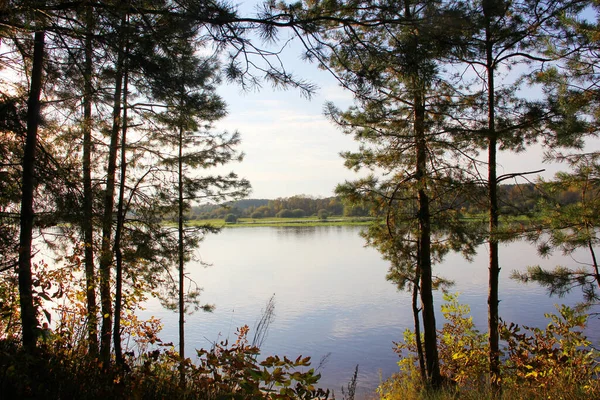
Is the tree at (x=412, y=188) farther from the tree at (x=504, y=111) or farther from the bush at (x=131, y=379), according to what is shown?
the bush at (x=131, y=379)

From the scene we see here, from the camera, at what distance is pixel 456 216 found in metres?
8.09

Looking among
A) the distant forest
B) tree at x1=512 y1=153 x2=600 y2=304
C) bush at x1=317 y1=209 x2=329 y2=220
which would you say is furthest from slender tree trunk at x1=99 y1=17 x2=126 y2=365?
bush at x1=317 y1=209 x2=329 y2=220

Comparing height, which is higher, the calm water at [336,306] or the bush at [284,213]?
the bush at [284,213]

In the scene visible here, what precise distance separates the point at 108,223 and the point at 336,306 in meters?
11.1

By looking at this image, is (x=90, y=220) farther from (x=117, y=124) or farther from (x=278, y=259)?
(x=278, y=259)

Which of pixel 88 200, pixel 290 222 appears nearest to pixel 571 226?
pixel 88 200

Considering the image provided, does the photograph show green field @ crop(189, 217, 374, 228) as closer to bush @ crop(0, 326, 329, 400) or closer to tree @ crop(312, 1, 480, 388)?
tree @ crop(312, 1, 480, 388)

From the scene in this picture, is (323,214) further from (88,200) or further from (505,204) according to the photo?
(88,200)

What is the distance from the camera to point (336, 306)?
15117 mm

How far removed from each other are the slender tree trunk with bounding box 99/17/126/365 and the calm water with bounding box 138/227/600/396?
163 cm

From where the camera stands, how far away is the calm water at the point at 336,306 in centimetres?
1102

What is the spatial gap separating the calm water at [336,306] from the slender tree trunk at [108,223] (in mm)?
1630

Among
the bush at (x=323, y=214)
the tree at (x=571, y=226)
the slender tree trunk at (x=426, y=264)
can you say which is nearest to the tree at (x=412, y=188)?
the slender tree trunk at (x=426, y=264)

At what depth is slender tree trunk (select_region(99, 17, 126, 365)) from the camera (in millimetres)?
3834
